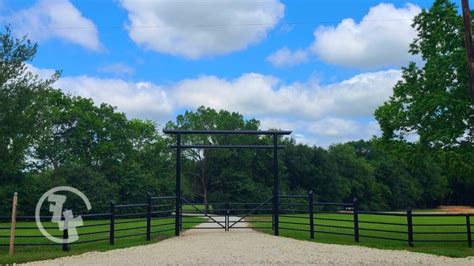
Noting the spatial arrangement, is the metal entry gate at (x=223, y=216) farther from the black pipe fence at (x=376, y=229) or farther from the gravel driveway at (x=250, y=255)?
the gravel driveway at (x=250, y=255)

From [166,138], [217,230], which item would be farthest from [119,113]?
[217,230]

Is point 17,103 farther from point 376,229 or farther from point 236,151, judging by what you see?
point 236,151

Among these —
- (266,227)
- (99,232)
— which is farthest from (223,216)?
(99,232)

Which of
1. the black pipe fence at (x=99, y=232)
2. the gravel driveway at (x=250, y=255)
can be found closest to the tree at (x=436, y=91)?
the gravel driveway at (x=250, y=255)

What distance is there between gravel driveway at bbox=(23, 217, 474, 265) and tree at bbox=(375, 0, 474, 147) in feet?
15.9

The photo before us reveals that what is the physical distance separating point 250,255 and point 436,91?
837 cm

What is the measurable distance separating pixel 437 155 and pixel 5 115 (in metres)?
13.7

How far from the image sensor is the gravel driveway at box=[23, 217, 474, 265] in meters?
10.1

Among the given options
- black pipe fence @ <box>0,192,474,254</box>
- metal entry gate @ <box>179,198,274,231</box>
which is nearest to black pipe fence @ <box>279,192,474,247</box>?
black pipe fence @ <box>0,192,474,254</box>

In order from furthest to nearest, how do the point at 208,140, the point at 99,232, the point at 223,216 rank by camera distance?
the point at 208,140, the point at 223,216, the point at 99,232

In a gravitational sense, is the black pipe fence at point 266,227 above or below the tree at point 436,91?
below

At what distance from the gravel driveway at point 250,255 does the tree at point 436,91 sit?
4.85m

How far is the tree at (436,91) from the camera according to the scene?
46.1 feet

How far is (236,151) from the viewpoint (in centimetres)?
5566
